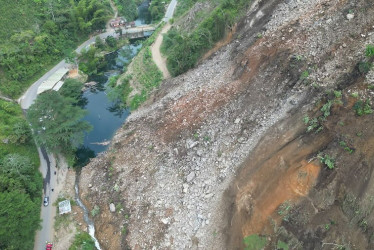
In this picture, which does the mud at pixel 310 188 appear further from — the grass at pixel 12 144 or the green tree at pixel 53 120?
the grass at pixel 12 144

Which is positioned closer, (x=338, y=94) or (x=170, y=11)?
(x=338, y=94)

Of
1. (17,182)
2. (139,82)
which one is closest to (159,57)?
(139,82)

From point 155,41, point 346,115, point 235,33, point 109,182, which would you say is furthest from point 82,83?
point 346,115

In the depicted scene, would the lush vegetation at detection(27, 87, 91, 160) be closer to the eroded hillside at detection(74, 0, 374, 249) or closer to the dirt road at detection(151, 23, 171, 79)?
the eroded hillside at detection(74, 0, 374, 249)

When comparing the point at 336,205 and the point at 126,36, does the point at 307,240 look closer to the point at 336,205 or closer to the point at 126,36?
the point at 336,205

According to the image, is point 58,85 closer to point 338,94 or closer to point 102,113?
point 102,113

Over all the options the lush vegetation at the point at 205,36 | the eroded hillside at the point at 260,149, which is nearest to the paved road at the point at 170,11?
the lush vegetation at the point at 205,36

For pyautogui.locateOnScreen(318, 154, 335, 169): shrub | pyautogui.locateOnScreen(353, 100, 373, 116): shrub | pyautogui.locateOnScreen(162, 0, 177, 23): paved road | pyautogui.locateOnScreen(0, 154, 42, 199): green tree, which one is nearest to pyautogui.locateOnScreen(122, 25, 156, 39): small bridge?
pyautogui.locateOnScreen(162, 0, 177, 23): paved road
